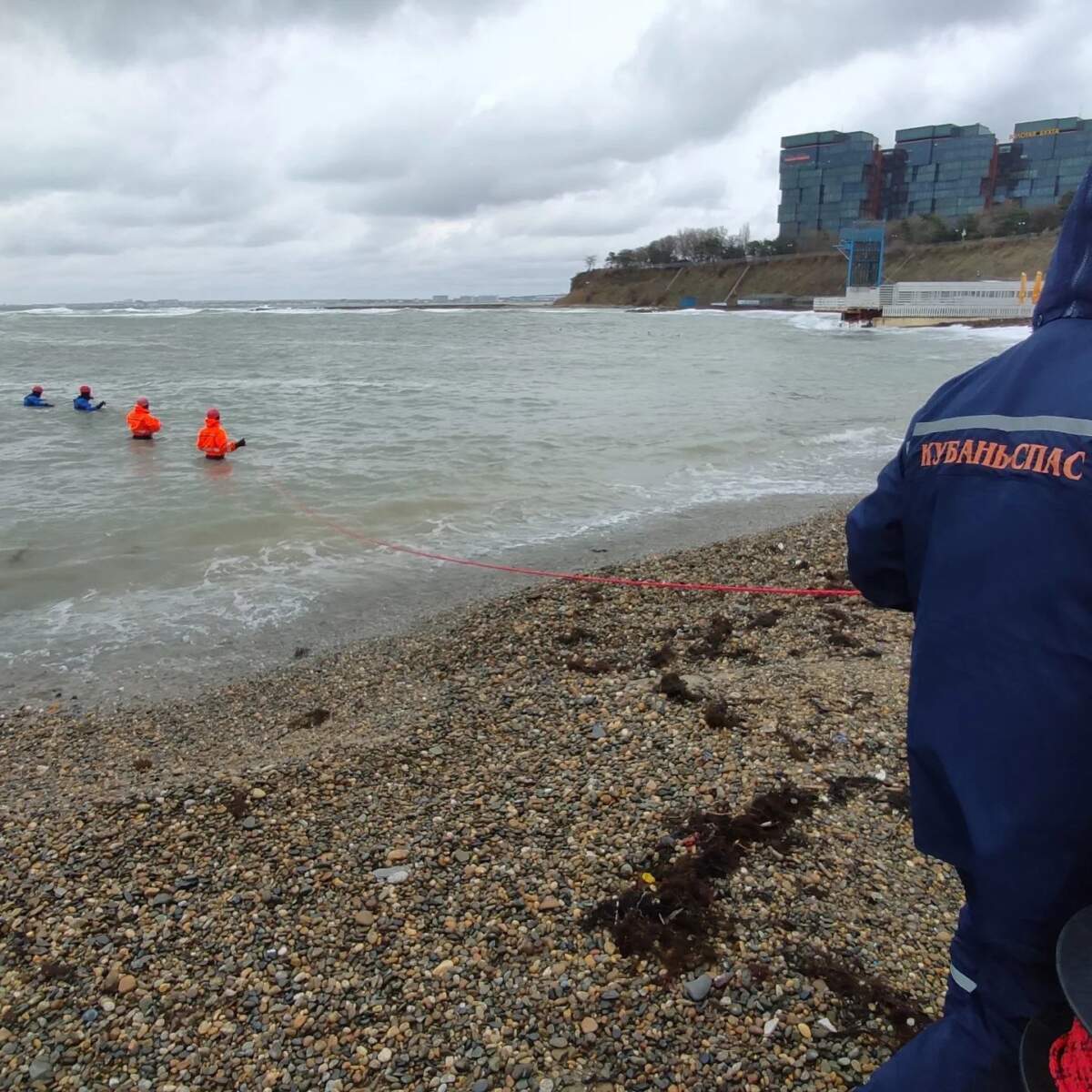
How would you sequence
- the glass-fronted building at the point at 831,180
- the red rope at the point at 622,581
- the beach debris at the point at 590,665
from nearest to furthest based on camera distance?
the beach debris at the point at 590,665 → the red rope at the point at 622,581 → the glass-fronted building at the point at 831,180

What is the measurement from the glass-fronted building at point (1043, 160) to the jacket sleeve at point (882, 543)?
586 feet

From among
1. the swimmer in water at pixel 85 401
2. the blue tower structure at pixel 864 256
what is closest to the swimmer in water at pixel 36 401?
the swimmer in water at pixel 85 401

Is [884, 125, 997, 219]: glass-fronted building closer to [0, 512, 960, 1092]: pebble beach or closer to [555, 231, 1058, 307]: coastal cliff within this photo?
[555, 231, 1058, 307]: coastal cliff

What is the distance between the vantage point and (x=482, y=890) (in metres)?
3.68

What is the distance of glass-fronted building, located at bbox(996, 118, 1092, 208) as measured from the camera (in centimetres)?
14788

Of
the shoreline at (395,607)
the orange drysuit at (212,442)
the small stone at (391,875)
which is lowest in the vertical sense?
the shoreline at (395,607)

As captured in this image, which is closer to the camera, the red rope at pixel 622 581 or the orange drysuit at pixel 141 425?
the red rope at pixel 622 581

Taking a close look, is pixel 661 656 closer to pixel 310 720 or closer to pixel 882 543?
pixel 310 720

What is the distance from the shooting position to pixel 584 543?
11062 mm

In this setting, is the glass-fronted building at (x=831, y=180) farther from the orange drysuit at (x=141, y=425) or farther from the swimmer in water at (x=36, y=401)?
the orange drysuit at (x=141, y=425)

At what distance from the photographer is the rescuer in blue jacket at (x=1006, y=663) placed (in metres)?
1.49

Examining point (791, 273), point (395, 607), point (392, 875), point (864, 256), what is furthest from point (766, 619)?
point (791, 273)

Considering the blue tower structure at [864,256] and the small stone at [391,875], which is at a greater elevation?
the blue tower structure at [864,256]

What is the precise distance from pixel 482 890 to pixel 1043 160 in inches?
7476
